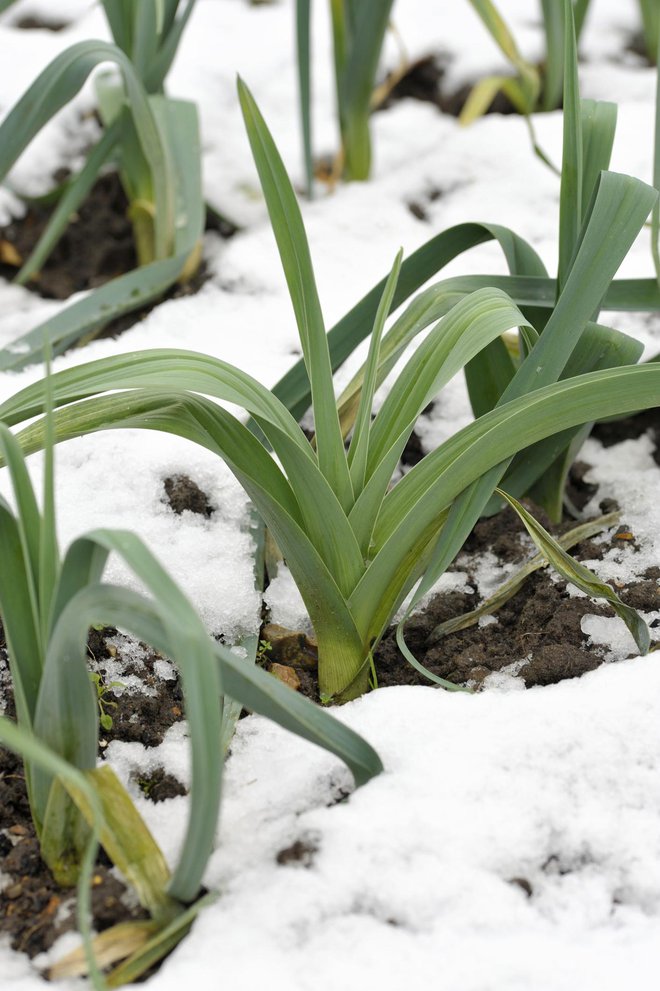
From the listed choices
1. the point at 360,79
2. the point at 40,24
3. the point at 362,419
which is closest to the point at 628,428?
the point at 362,419

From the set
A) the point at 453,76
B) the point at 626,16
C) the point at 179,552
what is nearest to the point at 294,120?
the point at 453,76

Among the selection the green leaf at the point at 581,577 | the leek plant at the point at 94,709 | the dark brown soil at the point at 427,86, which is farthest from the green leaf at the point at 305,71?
the leek plant at the point at 94,709

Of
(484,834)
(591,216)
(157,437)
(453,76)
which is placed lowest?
(484,834)

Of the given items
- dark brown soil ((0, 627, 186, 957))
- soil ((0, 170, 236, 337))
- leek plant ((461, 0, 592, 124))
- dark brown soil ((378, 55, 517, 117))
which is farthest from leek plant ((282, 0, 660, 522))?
dark brown soil ((378, 55, 517, 117))

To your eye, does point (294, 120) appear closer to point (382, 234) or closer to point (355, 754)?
point (382, 234)

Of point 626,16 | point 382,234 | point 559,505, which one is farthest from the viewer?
point 626,16

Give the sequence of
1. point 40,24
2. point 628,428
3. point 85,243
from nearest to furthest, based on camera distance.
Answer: point 628,428
point 85,243
point 40,24

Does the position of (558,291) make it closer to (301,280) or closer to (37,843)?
(301,280)
